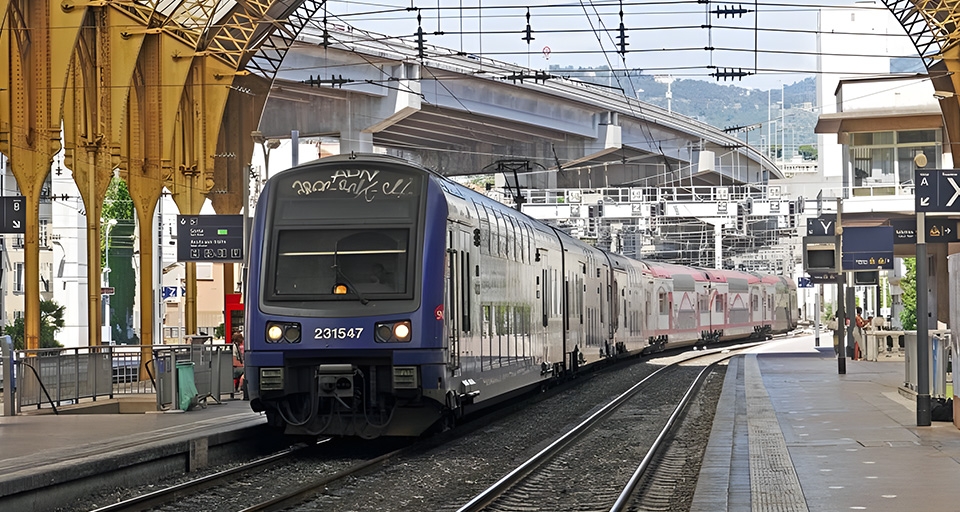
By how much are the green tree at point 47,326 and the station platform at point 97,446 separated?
40.6 meters

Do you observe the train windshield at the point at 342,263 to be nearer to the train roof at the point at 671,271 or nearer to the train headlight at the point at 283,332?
the train headlight at the point at 283,332

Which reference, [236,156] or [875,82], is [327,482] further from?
[875,82]

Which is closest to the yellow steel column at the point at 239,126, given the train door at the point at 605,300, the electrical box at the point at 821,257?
the train door at the point at 605,300

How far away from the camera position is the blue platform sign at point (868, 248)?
108ft

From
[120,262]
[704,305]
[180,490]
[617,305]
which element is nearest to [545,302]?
[180,490]

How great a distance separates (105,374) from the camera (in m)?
23.1

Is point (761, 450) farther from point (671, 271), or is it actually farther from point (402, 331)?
point (671, 271)

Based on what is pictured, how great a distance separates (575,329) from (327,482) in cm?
1677

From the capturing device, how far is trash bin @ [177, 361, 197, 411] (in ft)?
66.0

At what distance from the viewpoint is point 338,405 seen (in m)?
15.8

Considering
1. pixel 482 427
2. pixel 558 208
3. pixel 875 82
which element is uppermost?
pixel 875 82

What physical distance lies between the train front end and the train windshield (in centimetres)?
1

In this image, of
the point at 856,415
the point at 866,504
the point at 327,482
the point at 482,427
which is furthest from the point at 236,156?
the point at 866,504

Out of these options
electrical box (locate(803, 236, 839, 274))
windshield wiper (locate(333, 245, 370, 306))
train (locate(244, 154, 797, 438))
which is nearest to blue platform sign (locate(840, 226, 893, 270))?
electrical box (locate(803, 236, 839, 274))
